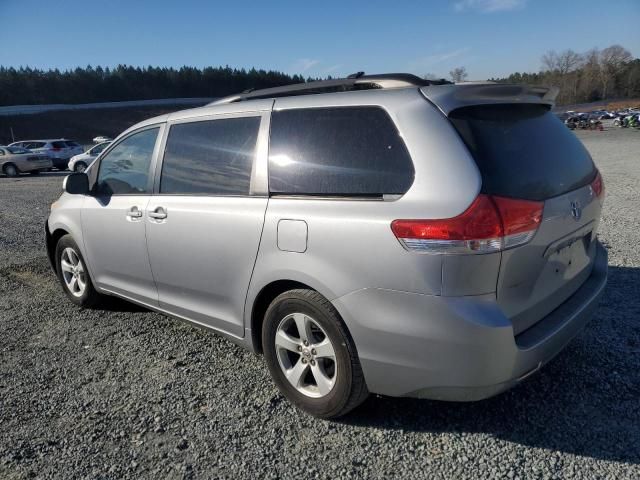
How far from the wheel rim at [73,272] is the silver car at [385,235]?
1501 mm

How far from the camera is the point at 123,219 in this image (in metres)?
3.93

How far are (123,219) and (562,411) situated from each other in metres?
3.24

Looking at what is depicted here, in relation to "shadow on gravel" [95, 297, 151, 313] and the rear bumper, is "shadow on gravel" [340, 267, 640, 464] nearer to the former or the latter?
the rear bumper

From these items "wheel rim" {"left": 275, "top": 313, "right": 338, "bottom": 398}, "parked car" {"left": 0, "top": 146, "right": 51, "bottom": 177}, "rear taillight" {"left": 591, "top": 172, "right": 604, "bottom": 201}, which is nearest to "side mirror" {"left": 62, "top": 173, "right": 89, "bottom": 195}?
"wheel rim" {"left": 275, "top": 313, "right": 338, "bottom": 398}

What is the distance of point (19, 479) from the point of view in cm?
249

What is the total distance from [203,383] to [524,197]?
2.25 meters

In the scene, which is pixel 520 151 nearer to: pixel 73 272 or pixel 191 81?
pixel 73 272

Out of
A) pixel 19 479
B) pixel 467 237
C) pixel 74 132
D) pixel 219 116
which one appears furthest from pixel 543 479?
pixel 74 132

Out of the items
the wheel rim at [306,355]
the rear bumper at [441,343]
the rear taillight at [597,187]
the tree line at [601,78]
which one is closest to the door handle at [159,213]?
the wheel rim at [306,355]

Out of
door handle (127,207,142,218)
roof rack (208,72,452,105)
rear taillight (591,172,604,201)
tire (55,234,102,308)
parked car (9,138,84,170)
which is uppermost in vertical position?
roof rack (208,72,452,105)

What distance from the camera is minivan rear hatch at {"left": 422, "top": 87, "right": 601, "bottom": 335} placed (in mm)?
2377

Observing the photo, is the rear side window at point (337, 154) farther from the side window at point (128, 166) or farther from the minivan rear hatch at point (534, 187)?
the side window at point (128, 166)

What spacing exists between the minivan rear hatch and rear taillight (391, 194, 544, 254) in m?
0.05

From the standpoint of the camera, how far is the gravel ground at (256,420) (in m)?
2.49
